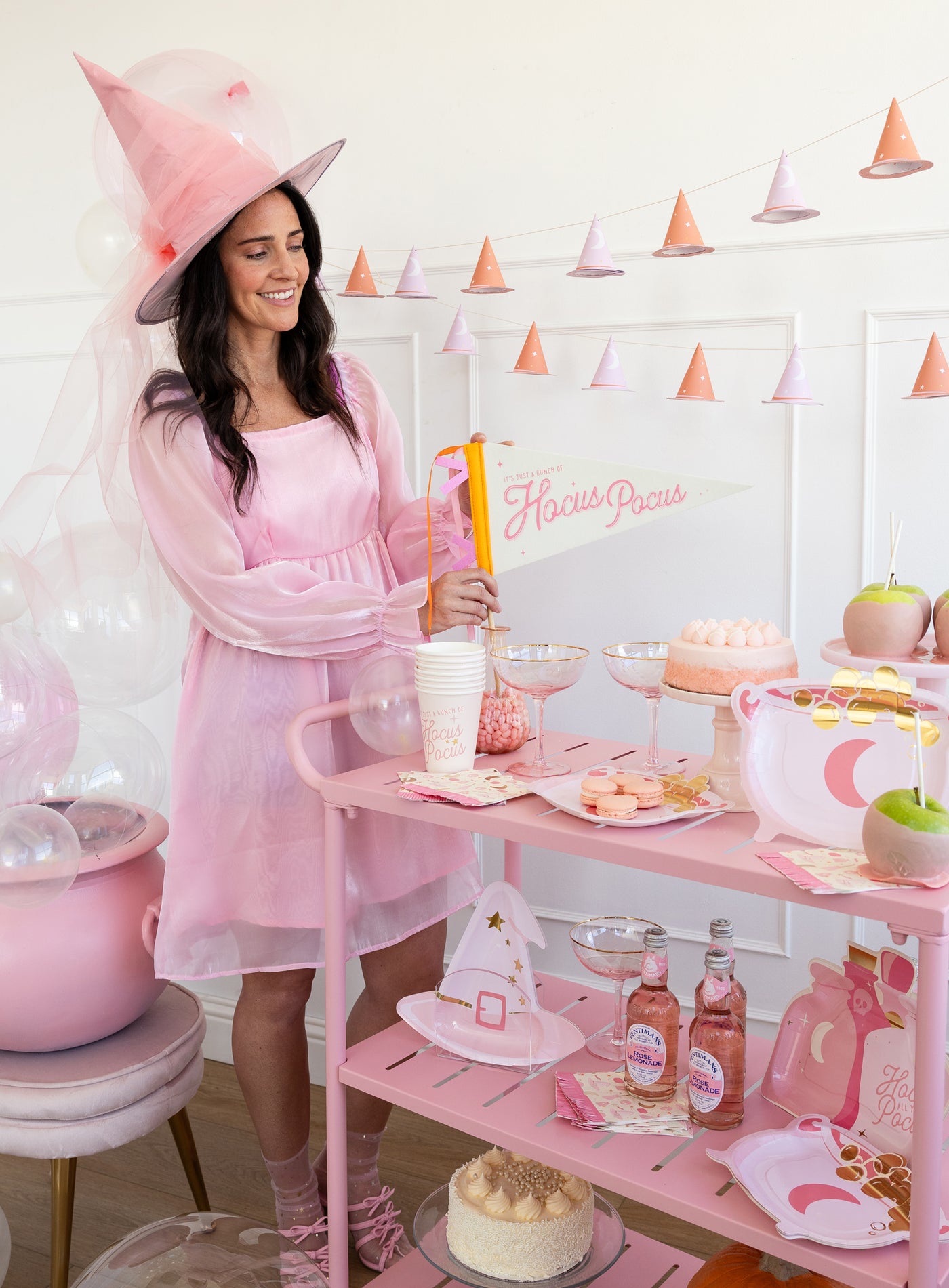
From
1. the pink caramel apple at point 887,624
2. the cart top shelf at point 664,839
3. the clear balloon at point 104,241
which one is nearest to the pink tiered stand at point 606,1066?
the cart top shelf at point 664,839

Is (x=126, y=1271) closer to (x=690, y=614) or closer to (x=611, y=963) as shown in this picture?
(x=611, y=963)

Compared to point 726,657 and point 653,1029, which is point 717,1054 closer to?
point 653,1029

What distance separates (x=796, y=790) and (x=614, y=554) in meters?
1.03

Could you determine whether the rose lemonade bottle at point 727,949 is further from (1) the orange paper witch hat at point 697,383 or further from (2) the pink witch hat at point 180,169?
(2) the pink witch hat at point 180,169

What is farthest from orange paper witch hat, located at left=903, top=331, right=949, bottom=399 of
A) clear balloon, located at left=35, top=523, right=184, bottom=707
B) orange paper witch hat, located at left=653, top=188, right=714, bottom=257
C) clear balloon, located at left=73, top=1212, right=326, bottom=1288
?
clear balloon, located at left=73, top=1212, right=326, bottom=1288

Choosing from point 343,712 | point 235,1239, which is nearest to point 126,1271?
point 235,1239

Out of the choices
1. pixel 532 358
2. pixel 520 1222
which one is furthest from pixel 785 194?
pixel 520 1222

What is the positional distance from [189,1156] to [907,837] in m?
1.49

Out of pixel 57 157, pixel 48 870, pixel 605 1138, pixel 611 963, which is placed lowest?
pixel 605 1138

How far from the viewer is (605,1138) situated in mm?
1314

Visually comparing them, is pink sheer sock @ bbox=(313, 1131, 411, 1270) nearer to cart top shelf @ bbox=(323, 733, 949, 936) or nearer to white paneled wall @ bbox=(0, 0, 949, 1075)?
white paneled wall @ bbox=(0, 0, 949, 1075)

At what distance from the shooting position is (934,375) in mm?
1695

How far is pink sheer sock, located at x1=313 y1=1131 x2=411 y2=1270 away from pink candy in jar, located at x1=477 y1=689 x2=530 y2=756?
31.8 inches

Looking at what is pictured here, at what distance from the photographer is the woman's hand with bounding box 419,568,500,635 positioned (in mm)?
1497
